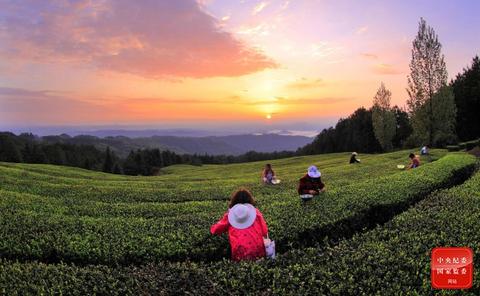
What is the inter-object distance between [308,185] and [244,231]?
20.8ft

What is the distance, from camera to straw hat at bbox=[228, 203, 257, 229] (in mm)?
9102

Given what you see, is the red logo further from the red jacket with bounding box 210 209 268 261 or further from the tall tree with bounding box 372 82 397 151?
the tall tree with bounding box 372 82 397 151

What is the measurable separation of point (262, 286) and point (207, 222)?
4556 millimetres

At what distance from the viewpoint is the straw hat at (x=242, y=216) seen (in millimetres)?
9102

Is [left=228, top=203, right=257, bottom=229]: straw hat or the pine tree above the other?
the pine tree

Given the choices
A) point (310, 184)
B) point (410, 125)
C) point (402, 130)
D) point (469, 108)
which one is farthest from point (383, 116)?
point (310, 184)

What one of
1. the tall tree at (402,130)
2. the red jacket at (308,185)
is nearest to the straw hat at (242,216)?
the red jacket at (308,185)

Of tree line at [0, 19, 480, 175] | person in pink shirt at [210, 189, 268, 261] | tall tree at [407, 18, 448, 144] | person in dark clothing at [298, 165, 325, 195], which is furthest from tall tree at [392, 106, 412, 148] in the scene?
person in pink shirt at [210, 189, 268, 261]

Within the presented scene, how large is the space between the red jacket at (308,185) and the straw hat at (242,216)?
5.78 metres

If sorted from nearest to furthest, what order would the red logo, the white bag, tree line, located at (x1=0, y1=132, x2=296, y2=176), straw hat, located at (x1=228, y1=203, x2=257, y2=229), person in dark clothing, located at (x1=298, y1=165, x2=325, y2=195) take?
the red logo → the white bag → straw hat, located at (x1=228, y1=203, x2=257, y2=229) → person in dark clothing, located at (x1=298, y1=165, x2=325, y2=195) → tree line, located at (x1=0, y1=132, x2=296, y2=176)

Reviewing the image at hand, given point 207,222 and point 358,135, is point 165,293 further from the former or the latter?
point 358,135

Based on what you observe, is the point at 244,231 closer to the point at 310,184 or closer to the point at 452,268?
the point at 452,268

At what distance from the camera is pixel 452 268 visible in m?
6.94

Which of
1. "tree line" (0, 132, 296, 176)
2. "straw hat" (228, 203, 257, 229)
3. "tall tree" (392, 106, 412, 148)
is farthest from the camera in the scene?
"tree line" (0, 132, 296, 176)
